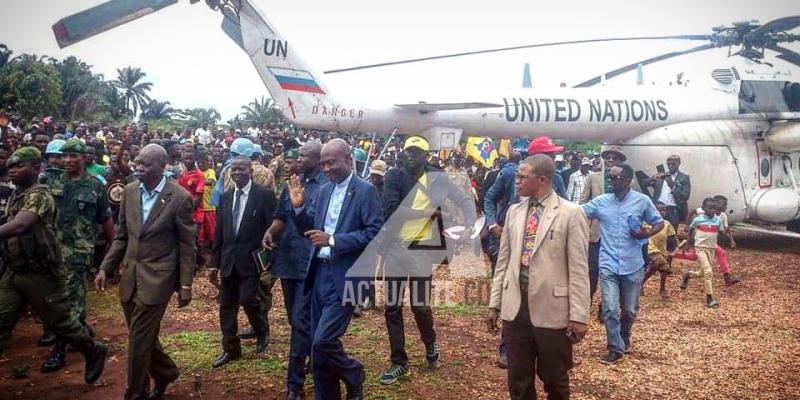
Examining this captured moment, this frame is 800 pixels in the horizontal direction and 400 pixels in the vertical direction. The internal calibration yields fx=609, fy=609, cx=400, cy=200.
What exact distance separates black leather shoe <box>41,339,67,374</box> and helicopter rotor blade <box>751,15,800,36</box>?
37.6 feet

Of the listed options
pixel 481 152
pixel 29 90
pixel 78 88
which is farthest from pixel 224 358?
pixel 78 88

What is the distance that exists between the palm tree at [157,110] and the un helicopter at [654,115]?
135 feet

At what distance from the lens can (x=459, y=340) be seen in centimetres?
617

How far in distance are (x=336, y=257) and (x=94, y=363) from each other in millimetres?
2262

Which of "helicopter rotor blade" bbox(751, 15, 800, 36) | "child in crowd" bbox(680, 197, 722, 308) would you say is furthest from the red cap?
"helicopter rotor blade" bbox(751, 15, 800, 36)

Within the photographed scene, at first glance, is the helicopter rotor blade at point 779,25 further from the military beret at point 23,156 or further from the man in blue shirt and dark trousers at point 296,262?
the military beret at point 23,156

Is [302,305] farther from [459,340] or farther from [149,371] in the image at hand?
[459,340]

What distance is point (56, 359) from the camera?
5160 mm

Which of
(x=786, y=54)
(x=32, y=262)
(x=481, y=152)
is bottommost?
(x=32, y=262)

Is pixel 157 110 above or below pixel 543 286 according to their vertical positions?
above

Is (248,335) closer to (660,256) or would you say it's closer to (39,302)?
(39,302)

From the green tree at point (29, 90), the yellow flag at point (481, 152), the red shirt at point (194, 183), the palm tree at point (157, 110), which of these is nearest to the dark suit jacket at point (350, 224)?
the red shirt at point (194, 183)

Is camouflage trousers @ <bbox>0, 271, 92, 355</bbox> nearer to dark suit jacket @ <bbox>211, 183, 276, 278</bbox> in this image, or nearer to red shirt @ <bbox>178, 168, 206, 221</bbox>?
dark suit jacket @ <bbox>211, 183, 276, 278</bbox>

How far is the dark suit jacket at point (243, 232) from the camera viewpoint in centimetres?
505
